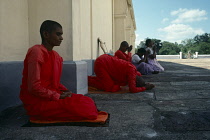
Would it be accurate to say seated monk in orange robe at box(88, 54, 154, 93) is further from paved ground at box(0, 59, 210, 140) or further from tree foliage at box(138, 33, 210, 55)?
tree foliage at box(138, 33, 210, 55)

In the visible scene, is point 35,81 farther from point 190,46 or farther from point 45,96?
point 190,46

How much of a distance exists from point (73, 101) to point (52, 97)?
0.73ft

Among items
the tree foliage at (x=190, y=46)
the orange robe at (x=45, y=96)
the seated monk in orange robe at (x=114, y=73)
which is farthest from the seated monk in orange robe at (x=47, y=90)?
the tree foliage at (x=190, y=46)

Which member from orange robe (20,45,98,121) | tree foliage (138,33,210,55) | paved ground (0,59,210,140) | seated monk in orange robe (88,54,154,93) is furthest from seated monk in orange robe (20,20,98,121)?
tree foliage (138,33,210,55)

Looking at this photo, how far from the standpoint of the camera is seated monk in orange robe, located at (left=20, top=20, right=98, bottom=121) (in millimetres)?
2053

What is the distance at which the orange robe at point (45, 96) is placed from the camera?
A: 2.04 m

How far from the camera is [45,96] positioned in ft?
6.86

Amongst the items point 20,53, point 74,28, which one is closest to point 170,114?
point 74,28

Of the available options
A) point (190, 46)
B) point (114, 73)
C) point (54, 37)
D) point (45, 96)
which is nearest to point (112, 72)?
point (114, 73)

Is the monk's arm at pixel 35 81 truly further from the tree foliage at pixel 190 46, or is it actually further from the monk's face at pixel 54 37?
the tree foliage at pixel 190 46

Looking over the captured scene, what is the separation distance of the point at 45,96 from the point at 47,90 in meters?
0.06

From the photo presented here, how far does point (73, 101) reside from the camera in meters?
2.19

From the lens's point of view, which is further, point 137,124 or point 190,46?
point 190,46

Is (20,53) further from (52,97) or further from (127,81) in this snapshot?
(127,81)
